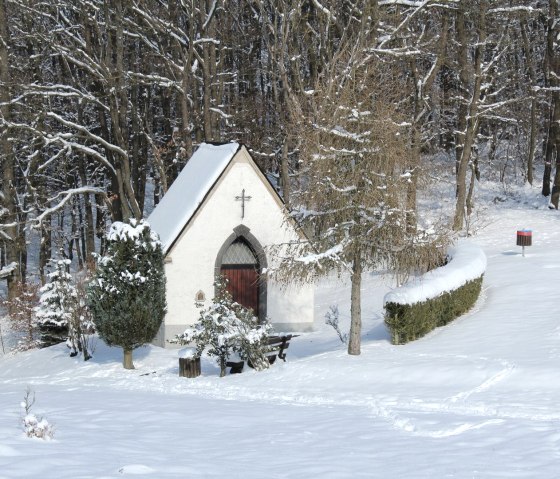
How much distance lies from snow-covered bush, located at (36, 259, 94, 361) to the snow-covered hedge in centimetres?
815

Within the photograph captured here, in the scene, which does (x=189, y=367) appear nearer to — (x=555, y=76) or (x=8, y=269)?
(x=8, y=269)

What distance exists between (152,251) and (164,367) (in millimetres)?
2862

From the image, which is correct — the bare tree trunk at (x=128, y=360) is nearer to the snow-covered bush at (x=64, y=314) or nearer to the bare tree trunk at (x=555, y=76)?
the snow-covered bush at (x=64, y=314)

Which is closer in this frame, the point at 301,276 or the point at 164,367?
the point at 301,276

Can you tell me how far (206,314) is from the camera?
63.1 ft

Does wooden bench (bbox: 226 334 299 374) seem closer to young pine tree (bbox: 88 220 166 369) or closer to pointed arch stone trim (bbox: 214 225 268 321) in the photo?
young pine tree (bbox: 88 220 166 369)

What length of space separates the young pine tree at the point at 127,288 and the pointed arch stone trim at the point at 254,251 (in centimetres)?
372

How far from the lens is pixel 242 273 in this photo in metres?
24.8

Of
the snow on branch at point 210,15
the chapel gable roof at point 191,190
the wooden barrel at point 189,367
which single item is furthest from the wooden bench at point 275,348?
the snow on branch at point 210,15

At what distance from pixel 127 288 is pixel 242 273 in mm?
5438

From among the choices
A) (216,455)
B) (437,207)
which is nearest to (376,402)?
(216,455)

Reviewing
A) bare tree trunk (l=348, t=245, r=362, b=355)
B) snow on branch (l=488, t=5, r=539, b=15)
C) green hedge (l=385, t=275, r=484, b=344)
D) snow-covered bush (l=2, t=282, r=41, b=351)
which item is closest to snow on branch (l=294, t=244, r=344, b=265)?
bare tree trunk (l=348, t=245, r=362, b=355)

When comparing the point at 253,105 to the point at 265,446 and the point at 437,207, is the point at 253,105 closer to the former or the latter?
the point at 437,207

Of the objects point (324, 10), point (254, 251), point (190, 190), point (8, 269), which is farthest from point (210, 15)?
point (8, 269)
